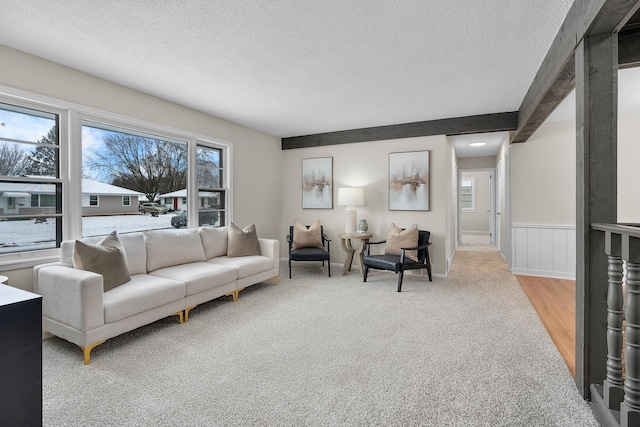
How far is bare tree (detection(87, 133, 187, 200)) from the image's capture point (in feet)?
11.6

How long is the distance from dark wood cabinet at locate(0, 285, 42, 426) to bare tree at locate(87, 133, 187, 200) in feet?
8.58

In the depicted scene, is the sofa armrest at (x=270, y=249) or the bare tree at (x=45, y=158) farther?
the sofa armrest at (x=270, y=249)

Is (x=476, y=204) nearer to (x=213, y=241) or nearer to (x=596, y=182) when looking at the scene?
(x=213, y=241)

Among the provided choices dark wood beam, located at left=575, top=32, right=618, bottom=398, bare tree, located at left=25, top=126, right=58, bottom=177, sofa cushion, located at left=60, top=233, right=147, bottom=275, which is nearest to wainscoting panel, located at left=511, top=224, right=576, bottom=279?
dark wood beam, located at left=575, top=32, right=618, bottom=398

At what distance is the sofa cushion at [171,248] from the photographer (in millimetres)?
3518

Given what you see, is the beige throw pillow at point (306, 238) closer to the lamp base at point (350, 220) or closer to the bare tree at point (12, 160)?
the lamp base at point (350, 220)

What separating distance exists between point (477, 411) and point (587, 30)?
226cm

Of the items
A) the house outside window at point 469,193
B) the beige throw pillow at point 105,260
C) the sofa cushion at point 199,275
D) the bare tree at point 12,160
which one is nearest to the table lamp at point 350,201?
the sofa cushion at point 199,275

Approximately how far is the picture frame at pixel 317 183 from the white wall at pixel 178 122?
55 centimetres

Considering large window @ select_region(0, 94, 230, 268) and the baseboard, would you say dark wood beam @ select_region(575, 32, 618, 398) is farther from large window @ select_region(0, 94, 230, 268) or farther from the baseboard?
large window @ select_region(0, 94, 230, 268)

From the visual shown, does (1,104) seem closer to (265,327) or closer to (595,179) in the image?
(265,327)

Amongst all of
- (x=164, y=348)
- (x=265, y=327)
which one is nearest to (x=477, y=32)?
(x=265, y=327)

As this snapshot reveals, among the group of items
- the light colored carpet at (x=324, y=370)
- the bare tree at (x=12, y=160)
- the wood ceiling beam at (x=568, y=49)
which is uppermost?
the wood ceiling beam at (x=568, y=49)

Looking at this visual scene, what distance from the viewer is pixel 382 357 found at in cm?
239
